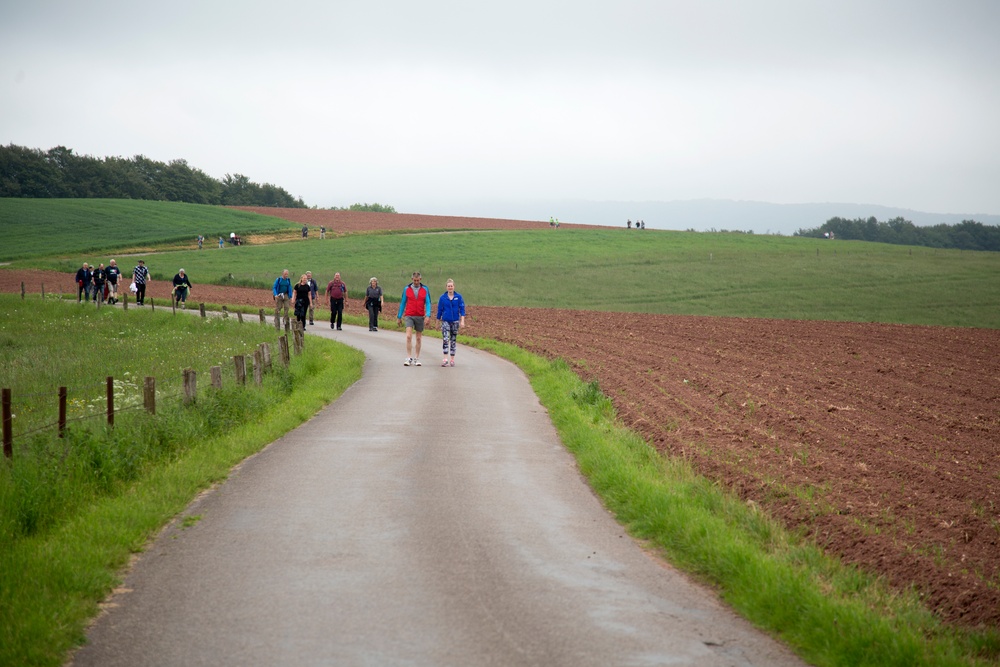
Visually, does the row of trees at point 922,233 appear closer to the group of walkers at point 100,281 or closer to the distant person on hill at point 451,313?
the group of walkers at point 100,281

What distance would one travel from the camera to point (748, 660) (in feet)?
18.4

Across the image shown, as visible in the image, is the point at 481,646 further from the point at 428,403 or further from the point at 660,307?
the point at 660,307

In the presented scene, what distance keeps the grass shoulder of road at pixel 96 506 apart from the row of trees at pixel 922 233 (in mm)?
134389

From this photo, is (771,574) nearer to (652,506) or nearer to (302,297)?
(652,506)

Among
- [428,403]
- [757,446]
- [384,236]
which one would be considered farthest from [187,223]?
[757,446]

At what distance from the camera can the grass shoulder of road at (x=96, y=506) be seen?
600 centimetres

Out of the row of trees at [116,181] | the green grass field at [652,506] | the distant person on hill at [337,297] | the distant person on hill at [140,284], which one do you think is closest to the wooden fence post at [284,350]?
the green grass field at [652,506]

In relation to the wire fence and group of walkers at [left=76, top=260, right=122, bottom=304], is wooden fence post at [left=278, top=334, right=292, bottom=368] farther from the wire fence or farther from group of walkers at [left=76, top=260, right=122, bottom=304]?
group of walkers at [left=76, top=260, right=122, bottom=304]

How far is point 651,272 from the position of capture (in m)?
64.7

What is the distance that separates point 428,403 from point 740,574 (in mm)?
9948

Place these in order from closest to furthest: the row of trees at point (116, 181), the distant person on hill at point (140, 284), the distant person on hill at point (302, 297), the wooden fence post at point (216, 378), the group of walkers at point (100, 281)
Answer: the wooden fence post at point (216, 378) < the distant person on hill at point (302, 297) < the group of walkers at point (100, 281) < the distant person on hill at point (140, 284) < the row of trees at point (116, 181)

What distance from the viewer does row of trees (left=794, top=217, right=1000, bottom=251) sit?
142500 mm

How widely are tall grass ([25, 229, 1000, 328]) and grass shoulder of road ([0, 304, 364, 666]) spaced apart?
34.4 m

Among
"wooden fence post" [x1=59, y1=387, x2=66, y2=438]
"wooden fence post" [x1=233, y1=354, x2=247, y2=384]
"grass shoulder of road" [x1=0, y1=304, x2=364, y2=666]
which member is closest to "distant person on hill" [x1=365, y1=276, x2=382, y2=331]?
"grass shoulder of road" [x1=0, y1=304, x2=364, y2=666]
